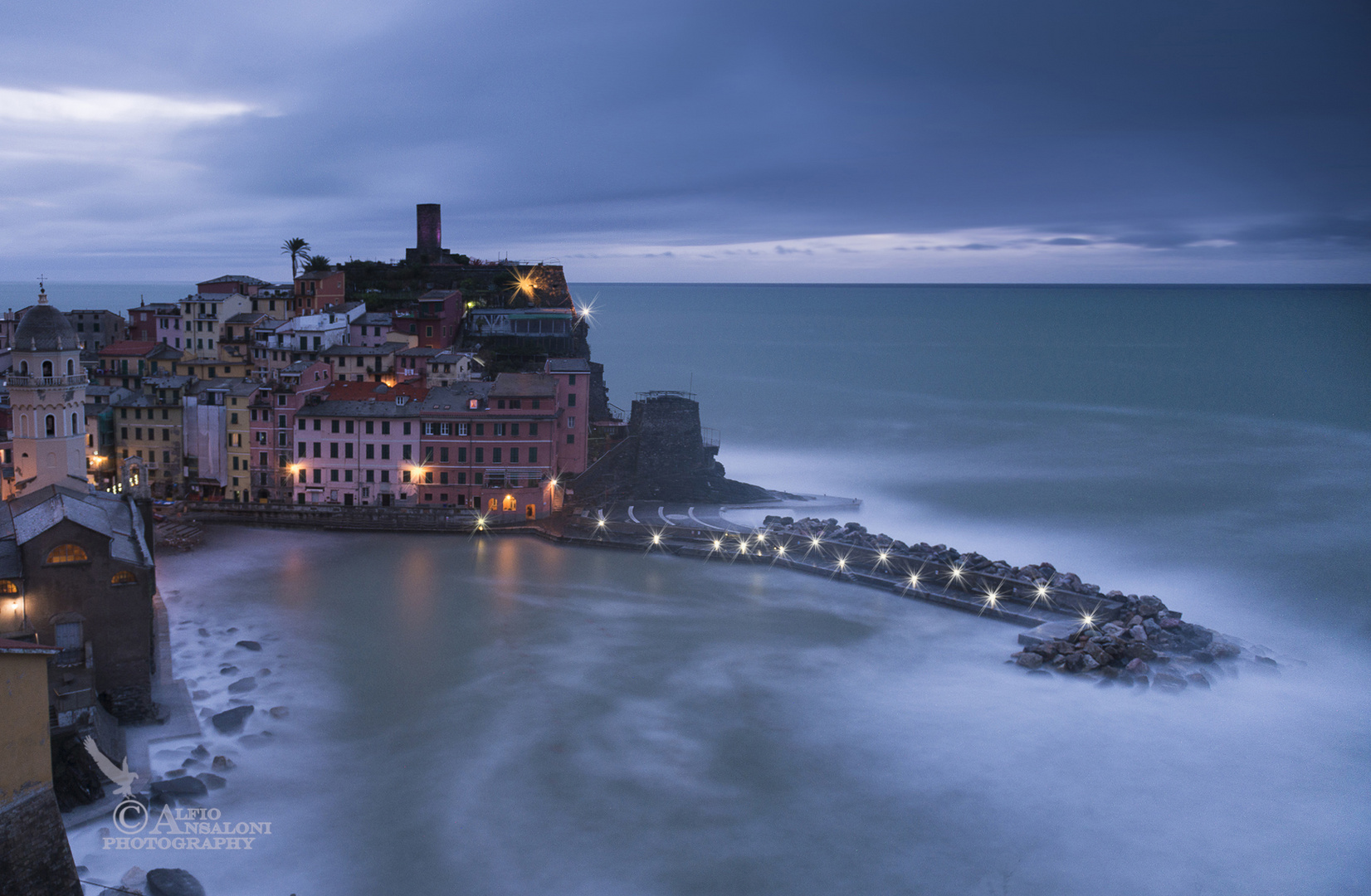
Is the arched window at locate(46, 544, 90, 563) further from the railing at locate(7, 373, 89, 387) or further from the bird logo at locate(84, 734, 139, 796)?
the railing at locate(7, 373, 89, 387)

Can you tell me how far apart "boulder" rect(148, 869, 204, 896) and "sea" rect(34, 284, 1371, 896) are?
0.35m

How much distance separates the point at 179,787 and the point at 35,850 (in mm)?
3743

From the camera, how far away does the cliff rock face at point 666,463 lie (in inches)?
1628

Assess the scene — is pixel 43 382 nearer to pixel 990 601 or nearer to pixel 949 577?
pixel 949 577

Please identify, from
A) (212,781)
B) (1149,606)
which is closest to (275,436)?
(212,781)

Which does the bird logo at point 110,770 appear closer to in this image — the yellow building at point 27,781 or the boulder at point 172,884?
the boulder at point 172,884

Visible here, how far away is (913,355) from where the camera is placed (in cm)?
10838

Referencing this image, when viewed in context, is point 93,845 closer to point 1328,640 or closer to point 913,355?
point 1328,640

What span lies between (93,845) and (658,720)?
34.2ft

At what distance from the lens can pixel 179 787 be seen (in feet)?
56.8

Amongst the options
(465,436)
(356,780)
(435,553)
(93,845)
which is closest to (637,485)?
(465,436)

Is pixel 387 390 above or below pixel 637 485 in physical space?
above

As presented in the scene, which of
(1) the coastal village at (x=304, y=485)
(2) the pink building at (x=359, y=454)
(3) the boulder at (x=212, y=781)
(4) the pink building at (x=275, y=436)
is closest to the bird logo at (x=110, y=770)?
(1) the coastal village at (x=304, y=485)

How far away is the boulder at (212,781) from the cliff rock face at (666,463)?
77.9ft
